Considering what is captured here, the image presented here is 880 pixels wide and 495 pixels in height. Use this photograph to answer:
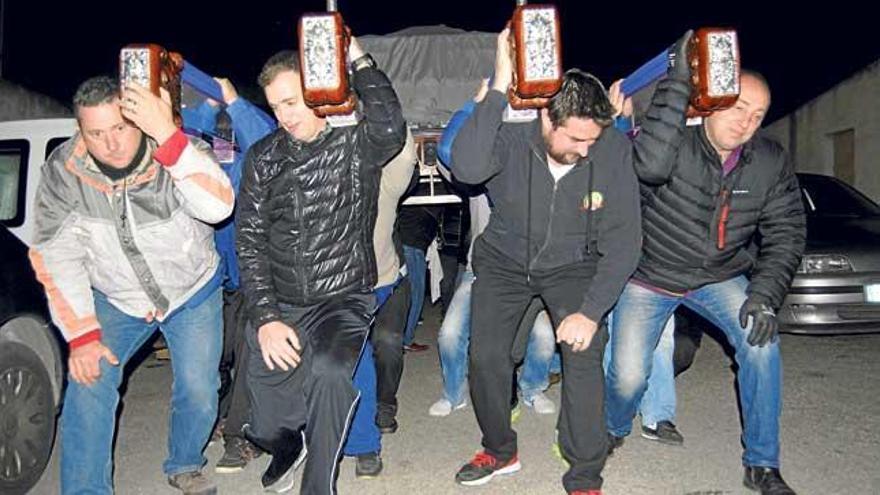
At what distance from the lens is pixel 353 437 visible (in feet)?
14.7

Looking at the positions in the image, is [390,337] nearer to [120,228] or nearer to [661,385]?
[661,385]

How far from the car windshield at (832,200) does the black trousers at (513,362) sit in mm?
4689

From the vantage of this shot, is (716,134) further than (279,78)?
Yes

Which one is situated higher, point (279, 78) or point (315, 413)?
point (279, 78)

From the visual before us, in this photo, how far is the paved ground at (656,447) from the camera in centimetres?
429

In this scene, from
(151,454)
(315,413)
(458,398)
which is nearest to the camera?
(315,413)

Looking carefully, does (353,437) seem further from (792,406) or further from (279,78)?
(792,406)

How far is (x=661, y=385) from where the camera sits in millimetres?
4918

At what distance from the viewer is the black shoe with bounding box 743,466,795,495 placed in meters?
3.96

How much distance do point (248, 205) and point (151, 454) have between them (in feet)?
6.30

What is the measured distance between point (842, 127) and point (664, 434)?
12.8 metres

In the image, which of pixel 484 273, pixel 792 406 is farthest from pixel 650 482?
pixel 792 406

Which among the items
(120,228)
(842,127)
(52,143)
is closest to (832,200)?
(120,228)

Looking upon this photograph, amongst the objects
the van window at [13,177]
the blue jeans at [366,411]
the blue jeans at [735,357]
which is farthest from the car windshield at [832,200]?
the van window at [13,177]
